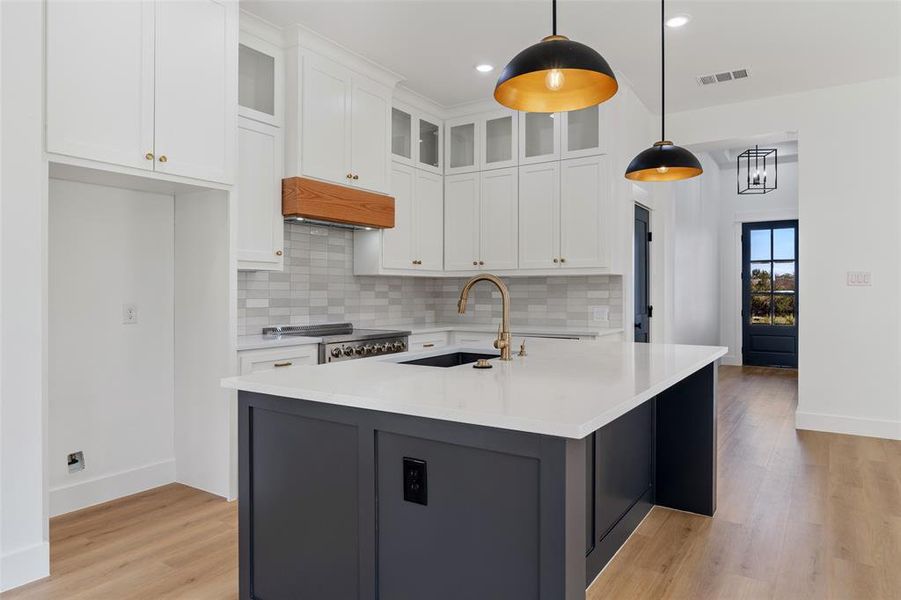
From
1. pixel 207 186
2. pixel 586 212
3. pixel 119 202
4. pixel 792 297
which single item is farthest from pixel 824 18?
pixel 792 297

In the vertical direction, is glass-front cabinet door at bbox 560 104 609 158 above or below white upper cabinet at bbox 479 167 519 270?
above

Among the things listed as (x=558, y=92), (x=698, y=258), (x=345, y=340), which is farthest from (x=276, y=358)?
(x=698, y=258)

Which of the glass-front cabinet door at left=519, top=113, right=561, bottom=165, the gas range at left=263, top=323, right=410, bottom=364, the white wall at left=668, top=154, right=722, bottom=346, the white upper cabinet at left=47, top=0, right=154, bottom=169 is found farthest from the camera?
the white wall at left=668, top=154, right=722, bottom=346

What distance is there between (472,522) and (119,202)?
278cm

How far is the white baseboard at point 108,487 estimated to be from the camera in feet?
9.79

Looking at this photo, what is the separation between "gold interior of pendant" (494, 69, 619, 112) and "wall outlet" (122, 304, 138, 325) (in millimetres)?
2425

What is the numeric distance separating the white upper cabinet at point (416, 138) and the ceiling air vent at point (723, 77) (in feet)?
7.15

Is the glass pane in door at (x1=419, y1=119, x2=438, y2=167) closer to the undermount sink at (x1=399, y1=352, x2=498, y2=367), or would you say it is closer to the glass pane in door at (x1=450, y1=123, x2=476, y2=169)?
the glass pane in door at (x1=450, y1=123, x2=476, y2=169)

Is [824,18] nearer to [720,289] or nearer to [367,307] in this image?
[367,307]

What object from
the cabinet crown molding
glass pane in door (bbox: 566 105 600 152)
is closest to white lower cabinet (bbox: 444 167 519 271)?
glass pane in door (bbox: 566 105 600 152)

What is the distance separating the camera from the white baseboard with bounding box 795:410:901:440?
180 inches

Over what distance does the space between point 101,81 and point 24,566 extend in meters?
2.03

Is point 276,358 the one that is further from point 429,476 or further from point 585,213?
point 585,213

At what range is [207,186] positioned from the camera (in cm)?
308
